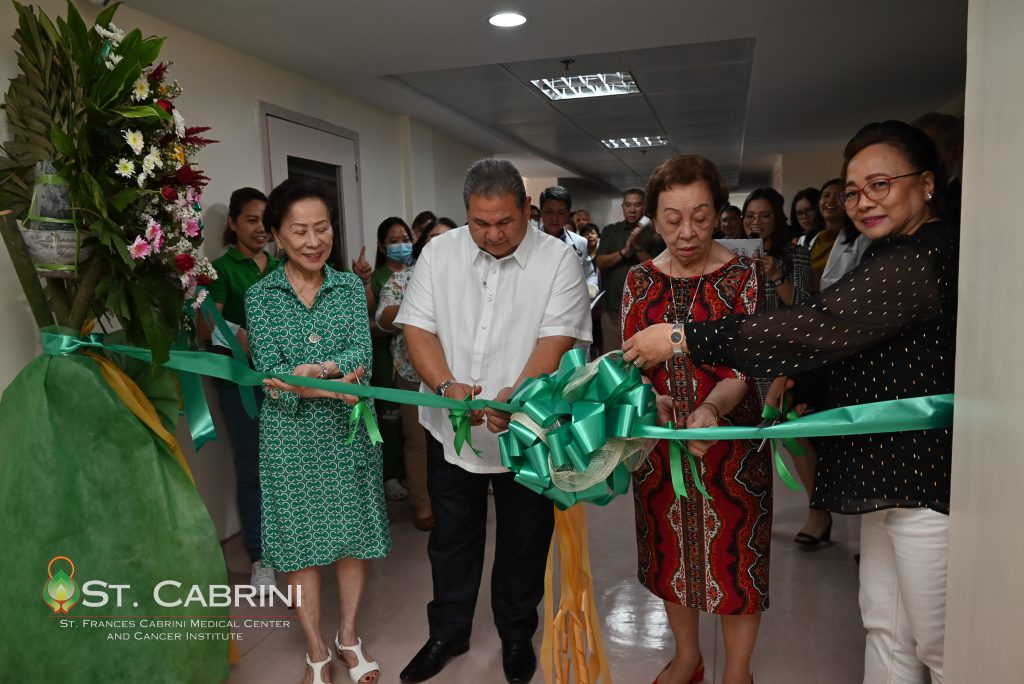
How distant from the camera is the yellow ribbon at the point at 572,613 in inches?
77.1

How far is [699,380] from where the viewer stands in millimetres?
1938

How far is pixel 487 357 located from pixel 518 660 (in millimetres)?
987

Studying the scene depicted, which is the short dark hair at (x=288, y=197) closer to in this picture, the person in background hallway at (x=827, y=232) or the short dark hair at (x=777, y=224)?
the short dark hair at (x=777, y=224)

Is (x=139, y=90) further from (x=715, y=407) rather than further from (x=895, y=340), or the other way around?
(x=895, y=340)

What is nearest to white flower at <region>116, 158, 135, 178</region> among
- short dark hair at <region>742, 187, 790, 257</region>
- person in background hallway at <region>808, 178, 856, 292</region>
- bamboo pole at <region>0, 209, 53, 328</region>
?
bamboo pole at <region>0, 209, 53, 328</region>

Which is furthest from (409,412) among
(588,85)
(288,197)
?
(588,85)

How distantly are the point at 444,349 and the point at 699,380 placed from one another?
2.67 feet

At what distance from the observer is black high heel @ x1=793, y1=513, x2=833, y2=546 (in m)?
3.32

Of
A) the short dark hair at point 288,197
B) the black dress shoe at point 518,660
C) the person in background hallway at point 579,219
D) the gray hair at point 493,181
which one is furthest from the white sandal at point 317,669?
the person in background hallway at point 579,219

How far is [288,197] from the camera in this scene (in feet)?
7.34

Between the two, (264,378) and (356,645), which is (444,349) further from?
(356,645)

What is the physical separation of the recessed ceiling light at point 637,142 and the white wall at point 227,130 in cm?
348

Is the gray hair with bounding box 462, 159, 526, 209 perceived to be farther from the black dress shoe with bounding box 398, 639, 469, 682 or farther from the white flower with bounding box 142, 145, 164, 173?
the black dress shoe with bounding box 398, 639, 469, 682

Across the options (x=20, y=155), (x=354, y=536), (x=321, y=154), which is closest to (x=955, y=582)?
(x=354, y=536)
